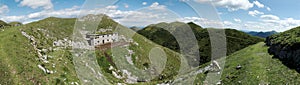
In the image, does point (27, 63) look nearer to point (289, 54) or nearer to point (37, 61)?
point (37, 61)

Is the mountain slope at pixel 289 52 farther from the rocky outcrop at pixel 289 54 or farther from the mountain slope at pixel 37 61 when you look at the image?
the mountain slope at pixel 37 61

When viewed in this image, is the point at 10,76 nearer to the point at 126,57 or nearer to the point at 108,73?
the point at 108,73

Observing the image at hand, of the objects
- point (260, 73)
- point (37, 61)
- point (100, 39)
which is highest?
Result: point (37, 61)

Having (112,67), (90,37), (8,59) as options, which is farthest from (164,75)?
(8,59)

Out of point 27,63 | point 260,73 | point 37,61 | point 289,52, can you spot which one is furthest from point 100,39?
point 289,52

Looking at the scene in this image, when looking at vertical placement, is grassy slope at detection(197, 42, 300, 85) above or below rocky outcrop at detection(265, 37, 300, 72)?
below

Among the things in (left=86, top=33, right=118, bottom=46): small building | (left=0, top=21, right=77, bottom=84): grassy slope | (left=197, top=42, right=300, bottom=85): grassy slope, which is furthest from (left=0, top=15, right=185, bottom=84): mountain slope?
(left=197, top=42, right=300, bottom=85): grassy slope

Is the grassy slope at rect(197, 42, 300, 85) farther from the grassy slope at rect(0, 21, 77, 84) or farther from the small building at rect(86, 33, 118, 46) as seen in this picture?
the small building at rect(86, 33, 118, 46)
